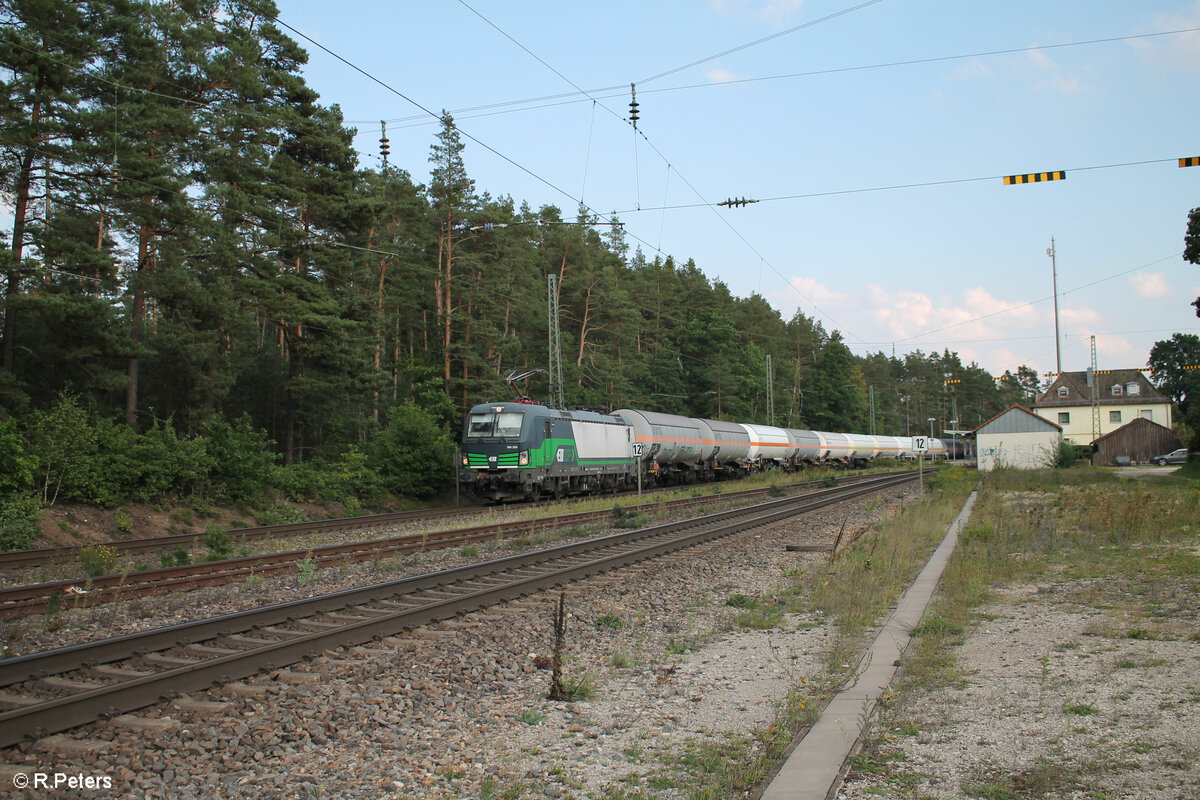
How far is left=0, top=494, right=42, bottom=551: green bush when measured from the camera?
15.7m

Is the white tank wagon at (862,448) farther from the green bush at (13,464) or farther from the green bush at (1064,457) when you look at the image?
the green bush at (13,464)

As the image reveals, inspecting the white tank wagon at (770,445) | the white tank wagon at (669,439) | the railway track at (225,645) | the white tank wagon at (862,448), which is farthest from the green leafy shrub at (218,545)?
the white tank wagon at (862,448)

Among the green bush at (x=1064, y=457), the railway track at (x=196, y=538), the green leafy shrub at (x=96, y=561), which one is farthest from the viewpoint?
the green bush at (x=1064, y=457)

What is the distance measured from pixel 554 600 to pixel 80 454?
14.7 metres

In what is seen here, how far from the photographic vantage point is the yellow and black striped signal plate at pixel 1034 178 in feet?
47.5

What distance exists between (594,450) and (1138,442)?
5519cm

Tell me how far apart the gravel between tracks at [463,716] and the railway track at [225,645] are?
20 cm

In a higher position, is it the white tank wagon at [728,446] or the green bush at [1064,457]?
the white tank wagon at [728,446]

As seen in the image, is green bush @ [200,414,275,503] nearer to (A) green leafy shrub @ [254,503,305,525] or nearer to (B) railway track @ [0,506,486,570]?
(A) green leafy shrub @ [254,503,305,525]

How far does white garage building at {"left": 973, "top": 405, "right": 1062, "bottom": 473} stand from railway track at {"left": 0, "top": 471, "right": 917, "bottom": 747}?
48.4m

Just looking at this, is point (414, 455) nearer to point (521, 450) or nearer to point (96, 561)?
point (521, 450)

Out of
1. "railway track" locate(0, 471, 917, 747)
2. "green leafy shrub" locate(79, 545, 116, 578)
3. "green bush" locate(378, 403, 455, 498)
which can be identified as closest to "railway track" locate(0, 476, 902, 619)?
"green leafy shrub" locate(79, 545, 116, 578)

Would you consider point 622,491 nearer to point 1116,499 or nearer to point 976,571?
point 1116,499

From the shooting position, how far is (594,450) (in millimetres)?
29859
